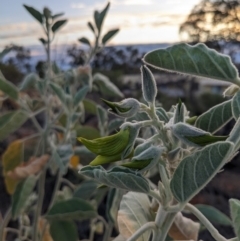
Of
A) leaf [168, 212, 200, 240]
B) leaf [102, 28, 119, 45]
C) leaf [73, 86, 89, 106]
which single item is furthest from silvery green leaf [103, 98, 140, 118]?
leaf [102, 28, 119, 45]

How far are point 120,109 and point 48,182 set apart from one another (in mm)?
1930

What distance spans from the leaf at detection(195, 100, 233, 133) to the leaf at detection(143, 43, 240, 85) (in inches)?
3.6

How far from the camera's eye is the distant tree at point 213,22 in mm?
2920

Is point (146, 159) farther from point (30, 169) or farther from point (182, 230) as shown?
point (30, 169)

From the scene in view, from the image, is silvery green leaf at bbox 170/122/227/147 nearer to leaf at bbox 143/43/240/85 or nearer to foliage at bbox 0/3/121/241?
leaf at bbox 143/43/240/85

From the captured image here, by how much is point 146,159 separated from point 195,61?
7 cm

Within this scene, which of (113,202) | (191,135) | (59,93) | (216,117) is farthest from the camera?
(59,93)

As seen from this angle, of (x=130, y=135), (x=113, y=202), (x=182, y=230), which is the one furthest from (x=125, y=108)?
(x=113, y=202)

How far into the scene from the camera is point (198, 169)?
37 centimetres

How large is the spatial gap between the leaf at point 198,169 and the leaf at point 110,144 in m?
0.05

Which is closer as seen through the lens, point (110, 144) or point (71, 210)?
point (110, 144)

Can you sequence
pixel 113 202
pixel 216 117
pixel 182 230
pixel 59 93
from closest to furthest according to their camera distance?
pixel 216 117, pixel 182 230, pixel 113 202, pixel 59 93

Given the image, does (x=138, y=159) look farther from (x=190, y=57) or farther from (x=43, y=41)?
(x=43, y=41)

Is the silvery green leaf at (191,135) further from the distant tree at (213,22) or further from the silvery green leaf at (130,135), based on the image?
the distant tree at (213,22)
